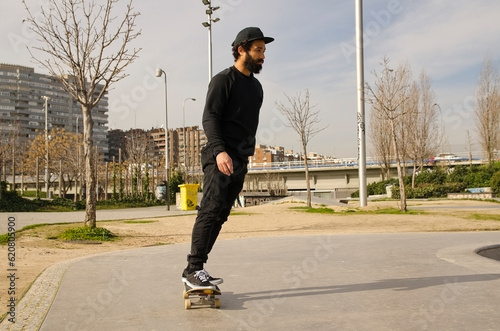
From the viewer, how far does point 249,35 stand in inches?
158

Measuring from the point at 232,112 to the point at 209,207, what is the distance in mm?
806

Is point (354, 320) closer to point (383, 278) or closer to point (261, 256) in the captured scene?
point (383, 278)

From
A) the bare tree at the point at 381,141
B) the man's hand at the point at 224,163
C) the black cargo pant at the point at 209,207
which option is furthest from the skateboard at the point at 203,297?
the bare tree at the point at 381,141

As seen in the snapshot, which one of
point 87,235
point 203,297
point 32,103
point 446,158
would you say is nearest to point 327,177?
point 446,158

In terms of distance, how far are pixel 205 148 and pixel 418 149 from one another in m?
43.6

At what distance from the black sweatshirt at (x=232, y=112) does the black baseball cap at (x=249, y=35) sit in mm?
233

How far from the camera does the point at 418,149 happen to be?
44500mm

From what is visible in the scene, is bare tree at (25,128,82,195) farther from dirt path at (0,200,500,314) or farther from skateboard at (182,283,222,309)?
skateboard at (182,283,222,309)

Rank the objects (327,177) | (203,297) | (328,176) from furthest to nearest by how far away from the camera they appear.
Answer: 1. (327,177)
2. (328,176)
3. (203,297)

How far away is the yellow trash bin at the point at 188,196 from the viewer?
85.5ft

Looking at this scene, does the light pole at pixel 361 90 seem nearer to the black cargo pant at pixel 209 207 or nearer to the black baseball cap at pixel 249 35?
the black baseball cap at pixel 249 35

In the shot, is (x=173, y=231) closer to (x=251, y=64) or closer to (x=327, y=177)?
(x=251, y=64)

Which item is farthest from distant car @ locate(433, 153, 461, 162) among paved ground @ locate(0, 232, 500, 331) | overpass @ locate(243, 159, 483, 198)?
paved ground @ locate(0, 232, 500, 331)

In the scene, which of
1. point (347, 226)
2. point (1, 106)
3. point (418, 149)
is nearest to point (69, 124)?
point (1, 106)
